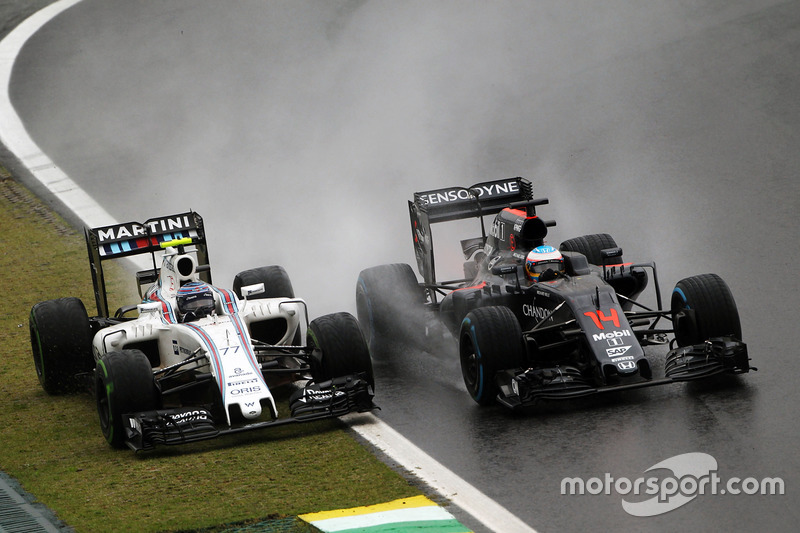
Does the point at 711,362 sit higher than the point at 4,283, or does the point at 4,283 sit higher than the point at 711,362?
the point at 4,283

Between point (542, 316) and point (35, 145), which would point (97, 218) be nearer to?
point (35, 145)

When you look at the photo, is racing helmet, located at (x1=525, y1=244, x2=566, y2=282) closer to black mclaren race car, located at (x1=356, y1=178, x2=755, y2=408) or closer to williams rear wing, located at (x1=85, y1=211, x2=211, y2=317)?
black mclaren race car, located at (x1=356, y1=178, x2=755, y2=408)

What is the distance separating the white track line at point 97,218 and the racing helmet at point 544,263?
9.69 feet

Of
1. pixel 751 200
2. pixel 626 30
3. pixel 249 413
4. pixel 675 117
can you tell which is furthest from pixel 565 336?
pixel 626 30

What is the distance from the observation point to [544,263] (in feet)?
51.9

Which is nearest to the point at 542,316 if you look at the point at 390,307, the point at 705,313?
the point at 705,313

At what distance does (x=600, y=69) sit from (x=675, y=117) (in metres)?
A: 3.85

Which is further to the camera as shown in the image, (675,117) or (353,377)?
(675,117)

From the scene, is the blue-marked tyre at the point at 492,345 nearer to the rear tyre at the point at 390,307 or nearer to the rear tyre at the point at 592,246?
the rear tyre at the point at 390,307

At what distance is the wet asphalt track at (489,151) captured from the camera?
13.3m

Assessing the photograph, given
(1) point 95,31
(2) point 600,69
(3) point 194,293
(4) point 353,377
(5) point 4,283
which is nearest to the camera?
(4) point 353,377

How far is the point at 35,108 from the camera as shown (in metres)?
34.4

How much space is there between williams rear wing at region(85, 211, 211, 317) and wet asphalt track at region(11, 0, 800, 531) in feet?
11.1

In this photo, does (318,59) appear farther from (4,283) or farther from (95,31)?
(4,283)
